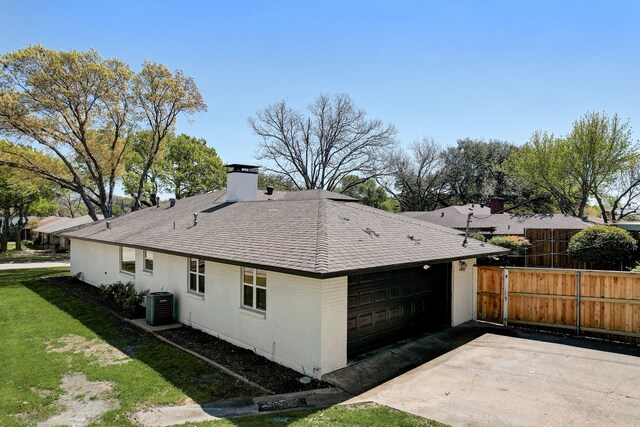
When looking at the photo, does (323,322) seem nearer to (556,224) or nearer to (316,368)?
(316,368)

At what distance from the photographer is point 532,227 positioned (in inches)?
859

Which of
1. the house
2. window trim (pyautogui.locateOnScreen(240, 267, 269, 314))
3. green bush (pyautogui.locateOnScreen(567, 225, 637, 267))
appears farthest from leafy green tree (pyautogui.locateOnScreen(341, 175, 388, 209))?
window trim (pyautogui.locateOnScreen(240, 267, 269, 314))

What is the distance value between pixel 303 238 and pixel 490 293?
6.92 m

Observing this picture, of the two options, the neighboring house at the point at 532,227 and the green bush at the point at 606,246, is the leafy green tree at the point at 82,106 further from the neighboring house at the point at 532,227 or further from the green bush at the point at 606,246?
the green bush at the point at 606,246

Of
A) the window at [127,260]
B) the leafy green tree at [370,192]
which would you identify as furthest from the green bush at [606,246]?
the leafy green tree at [370,192]

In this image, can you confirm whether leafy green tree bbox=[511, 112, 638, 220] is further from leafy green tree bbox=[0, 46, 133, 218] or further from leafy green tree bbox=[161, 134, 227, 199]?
leafy green tree bbox=[0, 46, 133, 218]

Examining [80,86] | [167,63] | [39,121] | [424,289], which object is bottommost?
[424,289]

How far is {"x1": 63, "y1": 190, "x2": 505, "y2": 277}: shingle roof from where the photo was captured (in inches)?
318

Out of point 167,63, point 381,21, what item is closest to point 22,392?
point 381,21

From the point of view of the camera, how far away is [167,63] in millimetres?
30844

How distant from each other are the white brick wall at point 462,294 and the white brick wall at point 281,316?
16.6 ft

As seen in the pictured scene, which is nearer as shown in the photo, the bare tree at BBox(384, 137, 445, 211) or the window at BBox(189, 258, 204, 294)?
the window at BBox(189, 258, 204, 294)

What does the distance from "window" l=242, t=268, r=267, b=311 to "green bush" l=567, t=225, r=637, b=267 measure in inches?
577

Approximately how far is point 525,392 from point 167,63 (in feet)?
107
